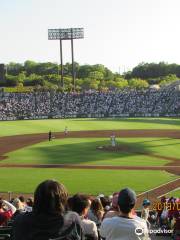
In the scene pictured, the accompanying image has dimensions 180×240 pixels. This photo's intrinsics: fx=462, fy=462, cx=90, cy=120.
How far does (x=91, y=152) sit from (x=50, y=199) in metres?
39.3

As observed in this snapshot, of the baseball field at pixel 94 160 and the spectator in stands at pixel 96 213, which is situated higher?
the spectator in stands at pixel 96 213

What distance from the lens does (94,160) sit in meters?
39.5

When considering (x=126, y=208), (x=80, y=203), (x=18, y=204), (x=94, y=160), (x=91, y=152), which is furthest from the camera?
(x=91, y=152)

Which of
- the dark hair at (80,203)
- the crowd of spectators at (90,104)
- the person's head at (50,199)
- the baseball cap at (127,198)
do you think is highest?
the person's head at (50,199)

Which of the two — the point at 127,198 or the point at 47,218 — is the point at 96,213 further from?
the point at 47,218

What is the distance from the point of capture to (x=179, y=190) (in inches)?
1123

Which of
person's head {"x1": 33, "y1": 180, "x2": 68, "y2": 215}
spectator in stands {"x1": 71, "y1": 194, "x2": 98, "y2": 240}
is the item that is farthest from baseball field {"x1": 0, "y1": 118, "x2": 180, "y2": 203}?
person's head {"x1": 33, "y1": 180, "x2": 68, "y2": 215}

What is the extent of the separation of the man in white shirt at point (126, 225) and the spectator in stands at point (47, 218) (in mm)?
671

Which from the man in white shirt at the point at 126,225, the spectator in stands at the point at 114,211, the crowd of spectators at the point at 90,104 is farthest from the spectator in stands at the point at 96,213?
the crowd of spectators at the point at 90,104

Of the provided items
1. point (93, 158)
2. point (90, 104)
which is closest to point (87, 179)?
point (93, 158)

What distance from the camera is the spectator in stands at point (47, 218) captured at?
4504 millimetres

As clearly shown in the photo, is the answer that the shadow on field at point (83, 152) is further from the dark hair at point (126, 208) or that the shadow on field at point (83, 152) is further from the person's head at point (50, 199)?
the person's head at point (50, 199)

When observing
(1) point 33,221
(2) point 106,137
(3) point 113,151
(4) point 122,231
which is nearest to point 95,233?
(4) point 122,231

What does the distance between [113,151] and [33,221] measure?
40057mm
